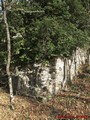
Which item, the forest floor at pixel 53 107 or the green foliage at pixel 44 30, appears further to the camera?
the green foliage at pixel 44 30

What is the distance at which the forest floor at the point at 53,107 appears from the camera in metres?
11.6

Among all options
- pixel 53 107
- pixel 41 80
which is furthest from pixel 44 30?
pixel 53 107

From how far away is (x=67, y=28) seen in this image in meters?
14.5

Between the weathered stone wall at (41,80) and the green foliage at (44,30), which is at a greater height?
the green foliage at (44,30)

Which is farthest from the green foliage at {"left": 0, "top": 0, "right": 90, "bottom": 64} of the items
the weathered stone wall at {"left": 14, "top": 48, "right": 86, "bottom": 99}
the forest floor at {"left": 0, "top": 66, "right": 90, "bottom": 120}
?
the forest floor at {"left": 0, "top": 66, "right": 90, "bottom": 120}

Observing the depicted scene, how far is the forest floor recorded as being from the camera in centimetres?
1163

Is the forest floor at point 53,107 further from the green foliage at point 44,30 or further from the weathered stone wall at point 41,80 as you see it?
the green foliage at point 44,30

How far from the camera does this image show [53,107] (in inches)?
497

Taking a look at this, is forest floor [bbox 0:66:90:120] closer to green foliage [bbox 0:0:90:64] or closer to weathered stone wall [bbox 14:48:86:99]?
weathered stone wall [bbox 14:48:86:99]

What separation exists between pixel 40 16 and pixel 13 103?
17.9ft

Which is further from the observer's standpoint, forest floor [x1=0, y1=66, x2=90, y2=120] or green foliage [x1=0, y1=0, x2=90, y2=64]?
green foliage [x1=0, y1=0, x2=90, y2=64]

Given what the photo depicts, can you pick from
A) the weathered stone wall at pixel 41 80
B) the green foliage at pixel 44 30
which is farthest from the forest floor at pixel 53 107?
the green foliage at pixel 44 30

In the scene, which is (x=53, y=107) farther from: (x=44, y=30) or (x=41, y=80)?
(x=44, y=30)

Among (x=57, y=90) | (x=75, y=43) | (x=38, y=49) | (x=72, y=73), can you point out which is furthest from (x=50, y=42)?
(x=72, y=73)
